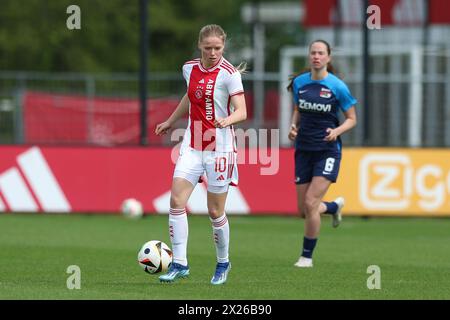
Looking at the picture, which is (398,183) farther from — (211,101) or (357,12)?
(357,12)

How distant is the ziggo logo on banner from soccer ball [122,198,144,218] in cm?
341

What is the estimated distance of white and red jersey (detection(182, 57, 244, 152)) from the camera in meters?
11.0

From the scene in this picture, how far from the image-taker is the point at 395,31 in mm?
33500

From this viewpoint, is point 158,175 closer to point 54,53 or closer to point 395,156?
point 395,156

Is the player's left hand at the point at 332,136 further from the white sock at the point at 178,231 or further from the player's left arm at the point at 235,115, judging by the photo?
the white sock at the point at 178,231

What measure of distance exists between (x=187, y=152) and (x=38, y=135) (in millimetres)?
15243

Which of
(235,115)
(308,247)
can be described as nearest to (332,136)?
(308,247)

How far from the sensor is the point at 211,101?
436 inches

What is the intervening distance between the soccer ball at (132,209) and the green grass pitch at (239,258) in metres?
0.13

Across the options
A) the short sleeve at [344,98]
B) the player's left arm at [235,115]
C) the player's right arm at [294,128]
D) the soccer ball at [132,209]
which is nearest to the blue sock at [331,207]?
the player's right arm at [294,128]

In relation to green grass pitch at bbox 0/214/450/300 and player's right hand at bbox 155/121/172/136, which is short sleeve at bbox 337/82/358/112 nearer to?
green grass pitch at bbox 0/214/450/300

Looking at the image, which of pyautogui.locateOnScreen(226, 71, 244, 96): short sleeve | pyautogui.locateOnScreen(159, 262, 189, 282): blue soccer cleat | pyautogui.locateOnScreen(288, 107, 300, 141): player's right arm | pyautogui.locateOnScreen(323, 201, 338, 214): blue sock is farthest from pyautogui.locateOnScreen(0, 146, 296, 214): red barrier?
pyautogui.locateOnScreen(226, 71, 244, 96): short sleeve

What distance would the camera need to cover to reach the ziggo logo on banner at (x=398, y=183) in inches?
770
